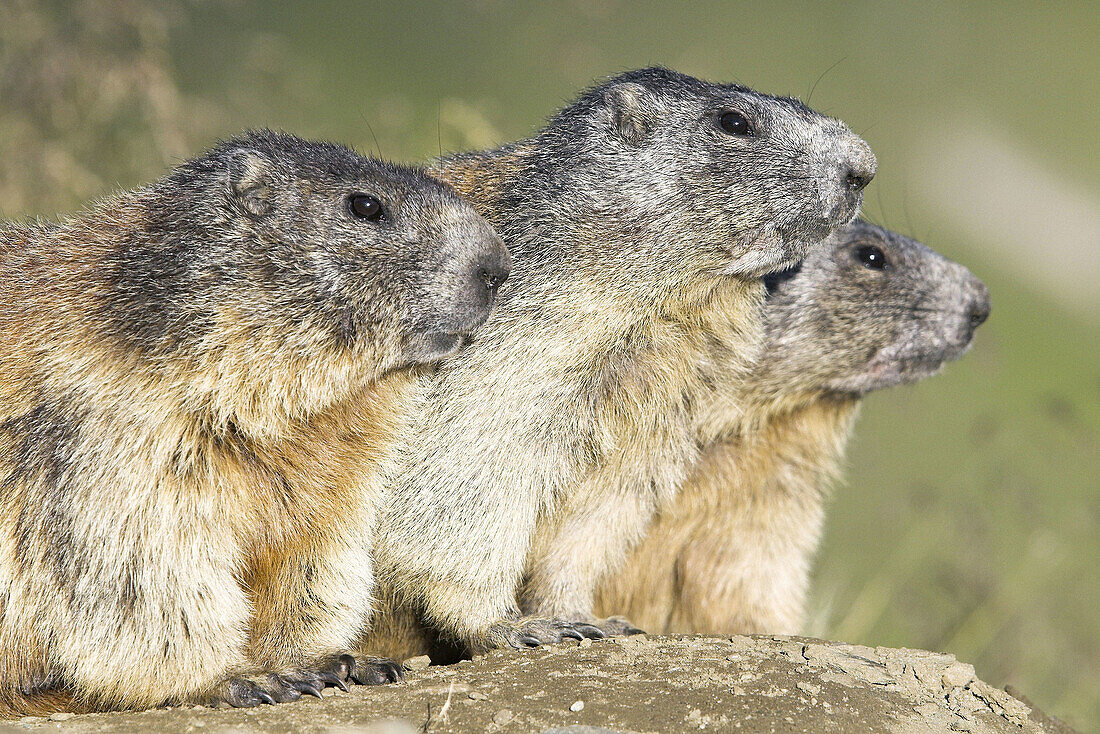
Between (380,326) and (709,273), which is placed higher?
(709,273)

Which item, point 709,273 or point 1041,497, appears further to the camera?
point 1041,497

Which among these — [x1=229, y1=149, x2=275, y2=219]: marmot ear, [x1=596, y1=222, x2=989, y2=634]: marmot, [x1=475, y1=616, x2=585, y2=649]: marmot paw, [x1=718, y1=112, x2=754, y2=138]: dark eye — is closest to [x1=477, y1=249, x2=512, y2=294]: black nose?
[x1=229, y1=149, x2=275, y2=219]: marmot ear

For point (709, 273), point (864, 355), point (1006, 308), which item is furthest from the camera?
point (1006, 308)

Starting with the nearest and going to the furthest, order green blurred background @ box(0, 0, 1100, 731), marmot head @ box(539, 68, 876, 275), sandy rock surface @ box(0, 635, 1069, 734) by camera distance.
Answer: sandy rock surface @ box(0, 635, 1069, 734) < marmot head @ box(539, 68, 876, 275) < green blurred background @ box(0, 0, 1100, 731)

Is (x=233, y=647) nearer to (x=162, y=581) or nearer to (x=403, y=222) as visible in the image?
(x=162, y=581)

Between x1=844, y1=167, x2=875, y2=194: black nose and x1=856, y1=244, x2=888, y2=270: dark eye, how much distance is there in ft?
3.68

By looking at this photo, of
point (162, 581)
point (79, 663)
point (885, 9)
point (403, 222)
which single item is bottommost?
point (79, 663)

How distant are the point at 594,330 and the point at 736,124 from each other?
116 centimetres

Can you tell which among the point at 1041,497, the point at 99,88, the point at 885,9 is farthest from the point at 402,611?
the point at 885,9

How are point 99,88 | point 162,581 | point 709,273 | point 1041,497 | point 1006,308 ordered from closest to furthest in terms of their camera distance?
point 162,581
point 709,273
point 99,88
point 1041,497
point 1006,308

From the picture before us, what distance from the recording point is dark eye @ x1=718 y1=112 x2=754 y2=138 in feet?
16.8

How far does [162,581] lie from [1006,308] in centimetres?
1116

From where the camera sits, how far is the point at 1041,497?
27.2ft

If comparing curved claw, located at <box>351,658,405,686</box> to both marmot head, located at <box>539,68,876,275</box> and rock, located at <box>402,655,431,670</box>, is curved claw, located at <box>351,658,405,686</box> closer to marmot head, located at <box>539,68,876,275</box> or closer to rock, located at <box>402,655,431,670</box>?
rock, located at <box>402,655,431,670</box>
